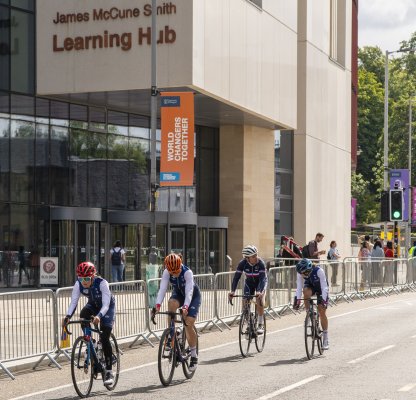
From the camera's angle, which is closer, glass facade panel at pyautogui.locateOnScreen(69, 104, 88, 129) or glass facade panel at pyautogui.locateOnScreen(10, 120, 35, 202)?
glass facade panel at pyautogui.locateOnScreen(10, 120, 35, 202)

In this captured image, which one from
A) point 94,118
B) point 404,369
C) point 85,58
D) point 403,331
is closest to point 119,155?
point 94,118

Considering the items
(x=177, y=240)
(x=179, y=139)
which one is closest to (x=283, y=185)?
(x=177, y=240)

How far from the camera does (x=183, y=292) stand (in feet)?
52.2

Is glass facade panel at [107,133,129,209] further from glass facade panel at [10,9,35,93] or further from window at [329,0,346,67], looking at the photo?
window at [329,0,346,67]

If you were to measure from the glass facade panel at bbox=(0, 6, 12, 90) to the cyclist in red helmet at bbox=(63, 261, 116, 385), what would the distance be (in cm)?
2408

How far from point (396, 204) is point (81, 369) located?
94.6 feet

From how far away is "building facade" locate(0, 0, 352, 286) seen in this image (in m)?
37.3

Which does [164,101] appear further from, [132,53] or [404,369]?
[404,369]

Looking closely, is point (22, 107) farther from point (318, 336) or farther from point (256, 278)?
point (318, 336)

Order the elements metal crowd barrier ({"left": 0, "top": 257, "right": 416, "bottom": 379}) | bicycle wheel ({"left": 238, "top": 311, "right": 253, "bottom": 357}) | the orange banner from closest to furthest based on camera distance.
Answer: metal crowd barrier ({"left": 0, "top": 257, "right": 416, "bottom": 379}), bicycle wheel ({"left": 238, "top": 311, "right": 253, "bottom": 357}), the orange banner

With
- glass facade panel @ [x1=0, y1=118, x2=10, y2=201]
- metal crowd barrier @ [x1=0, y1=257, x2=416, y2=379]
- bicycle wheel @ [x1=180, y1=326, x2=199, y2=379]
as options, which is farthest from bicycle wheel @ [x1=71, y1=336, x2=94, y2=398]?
glass facade panel @ [x1=0, y1=118, x2=10, y2=201]

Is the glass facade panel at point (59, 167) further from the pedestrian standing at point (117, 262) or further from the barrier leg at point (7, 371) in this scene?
the barrier leg at point (7, 371)

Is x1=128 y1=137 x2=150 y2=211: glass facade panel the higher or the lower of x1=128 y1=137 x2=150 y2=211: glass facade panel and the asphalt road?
the higher

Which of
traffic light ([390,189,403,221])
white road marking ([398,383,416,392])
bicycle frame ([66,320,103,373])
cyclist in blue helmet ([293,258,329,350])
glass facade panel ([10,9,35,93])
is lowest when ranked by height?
white road marking ([398,383,416,392])
